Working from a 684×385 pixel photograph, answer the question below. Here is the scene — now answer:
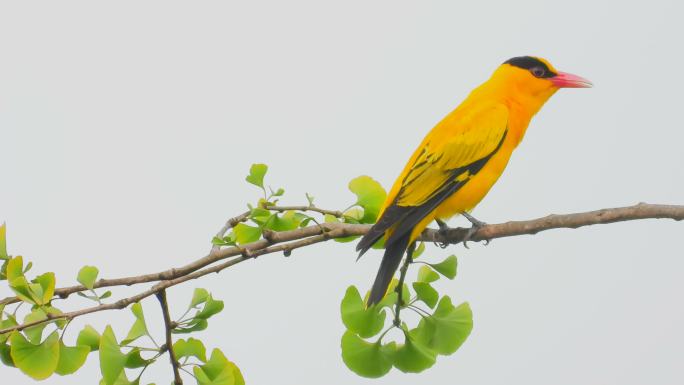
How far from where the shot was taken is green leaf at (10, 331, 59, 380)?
2.48m

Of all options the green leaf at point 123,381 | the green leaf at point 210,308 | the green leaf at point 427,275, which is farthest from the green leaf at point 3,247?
the green leaf at point 427,275

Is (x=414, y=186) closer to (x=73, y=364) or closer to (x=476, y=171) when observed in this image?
(x=476, y=171)

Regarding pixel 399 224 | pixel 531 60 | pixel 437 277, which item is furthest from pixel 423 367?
pixel 531 60

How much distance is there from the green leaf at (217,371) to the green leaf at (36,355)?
1.40 ft

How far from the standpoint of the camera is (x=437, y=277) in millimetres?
2994

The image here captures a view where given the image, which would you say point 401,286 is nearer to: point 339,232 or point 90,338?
point 339,232

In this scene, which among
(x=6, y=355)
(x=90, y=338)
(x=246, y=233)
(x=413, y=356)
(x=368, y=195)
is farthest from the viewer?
(x=368, y=195)

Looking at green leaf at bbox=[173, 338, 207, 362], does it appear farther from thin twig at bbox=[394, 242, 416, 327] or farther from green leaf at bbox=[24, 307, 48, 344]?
thin twig at bbox=[394, 242, 416, 327]

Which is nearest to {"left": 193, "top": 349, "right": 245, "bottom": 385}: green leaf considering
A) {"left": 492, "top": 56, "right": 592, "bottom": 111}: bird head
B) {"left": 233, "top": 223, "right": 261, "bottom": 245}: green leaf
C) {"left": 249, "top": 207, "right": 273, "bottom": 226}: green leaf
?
{"left": 249, "top": 207, "right": 273, "bottom": 226}: green leaf

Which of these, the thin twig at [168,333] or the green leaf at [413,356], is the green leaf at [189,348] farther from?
the green leaf at [413,356]

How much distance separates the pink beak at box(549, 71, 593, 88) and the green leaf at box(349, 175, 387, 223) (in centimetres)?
148

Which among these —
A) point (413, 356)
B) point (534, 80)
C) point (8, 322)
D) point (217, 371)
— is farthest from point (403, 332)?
point (534, 80)

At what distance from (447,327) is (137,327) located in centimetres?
103

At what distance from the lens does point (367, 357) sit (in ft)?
9.45
